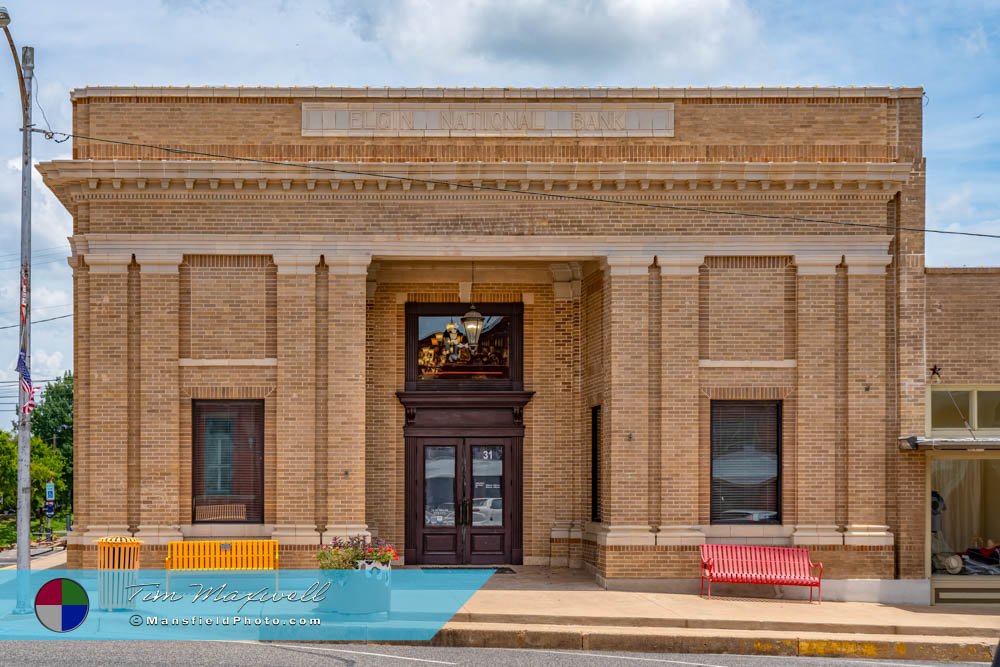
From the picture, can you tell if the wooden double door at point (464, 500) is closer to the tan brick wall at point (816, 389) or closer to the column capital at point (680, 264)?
the column capital at point (680, 264)

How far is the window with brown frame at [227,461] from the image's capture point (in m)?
19.0

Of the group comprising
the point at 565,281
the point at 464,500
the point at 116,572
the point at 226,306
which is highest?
the point at 565,281

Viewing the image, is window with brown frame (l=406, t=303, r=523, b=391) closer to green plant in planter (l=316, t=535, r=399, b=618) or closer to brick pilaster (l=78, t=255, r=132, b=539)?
brick pilaster (l=78, t=255, r=132, b=539)

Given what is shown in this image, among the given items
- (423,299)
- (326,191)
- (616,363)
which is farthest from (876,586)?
(326,191)

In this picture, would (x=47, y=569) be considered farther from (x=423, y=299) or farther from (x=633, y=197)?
(x=633, y=197)

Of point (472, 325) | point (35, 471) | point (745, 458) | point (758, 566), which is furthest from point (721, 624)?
point (35, 471)

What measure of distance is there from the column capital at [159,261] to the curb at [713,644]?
24.4 feet

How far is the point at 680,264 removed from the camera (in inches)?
748

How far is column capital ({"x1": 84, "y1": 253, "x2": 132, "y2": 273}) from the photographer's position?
1869 cm

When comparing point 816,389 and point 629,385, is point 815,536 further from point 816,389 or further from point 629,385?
point 629,385

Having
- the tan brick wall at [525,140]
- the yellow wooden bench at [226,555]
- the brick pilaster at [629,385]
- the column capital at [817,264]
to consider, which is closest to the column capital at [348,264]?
the tan brick wall at [525,140]

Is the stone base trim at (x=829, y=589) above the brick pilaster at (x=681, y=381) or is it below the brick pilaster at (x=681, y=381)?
below

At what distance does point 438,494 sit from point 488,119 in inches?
266

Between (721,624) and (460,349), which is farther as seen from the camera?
(460,349)
